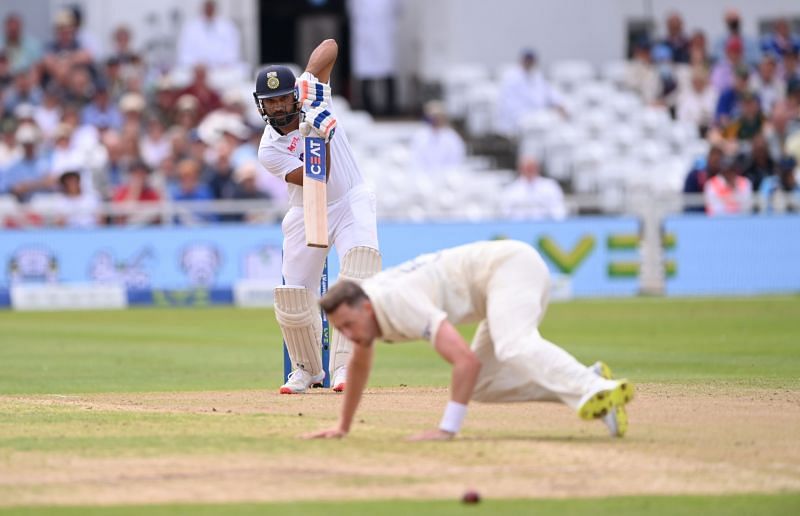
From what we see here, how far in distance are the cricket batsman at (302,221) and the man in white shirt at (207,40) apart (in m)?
15.2

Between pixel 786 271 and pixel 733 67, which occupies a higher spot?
pixel 733 67

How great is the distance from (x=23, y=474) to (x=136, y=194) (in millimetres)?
15415

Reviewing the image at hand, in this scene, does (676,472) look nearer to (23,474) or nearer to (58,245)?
(23,474)

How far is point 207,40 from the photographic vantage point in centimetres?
2586

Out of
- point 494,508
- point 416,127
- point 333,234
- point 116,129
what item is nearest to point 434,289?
point 494,508

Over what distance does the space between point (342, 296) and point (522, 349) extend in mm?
956

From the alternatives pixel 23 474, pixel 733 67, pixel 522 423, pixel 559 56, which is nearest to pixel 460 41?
pixel 559 56

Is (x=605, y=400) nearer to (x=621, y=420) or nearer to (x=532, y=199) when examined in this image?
(x=621, y=420)

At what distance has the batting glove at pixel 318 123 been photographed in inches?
406

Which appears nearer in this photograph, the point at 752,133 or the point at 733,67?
the point at 752,133

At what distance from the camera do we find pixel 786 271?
23.3 metres

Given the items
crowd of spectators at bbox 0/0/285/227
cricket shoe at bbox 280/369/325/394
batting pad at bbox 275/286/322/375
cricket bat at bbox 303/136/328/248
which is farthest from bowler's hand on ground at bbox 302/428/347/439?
crowd of spectators at bbox 0/0/285/227

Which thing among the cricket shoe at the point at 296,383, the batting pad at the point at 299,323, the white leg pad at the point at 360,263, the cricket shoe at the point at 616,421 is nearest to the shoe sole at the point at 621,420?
the cricket shoe at the point at 616,421

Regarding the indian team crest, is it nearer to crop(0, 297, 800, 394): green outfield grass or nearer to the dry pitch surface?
the dry pitch surface
